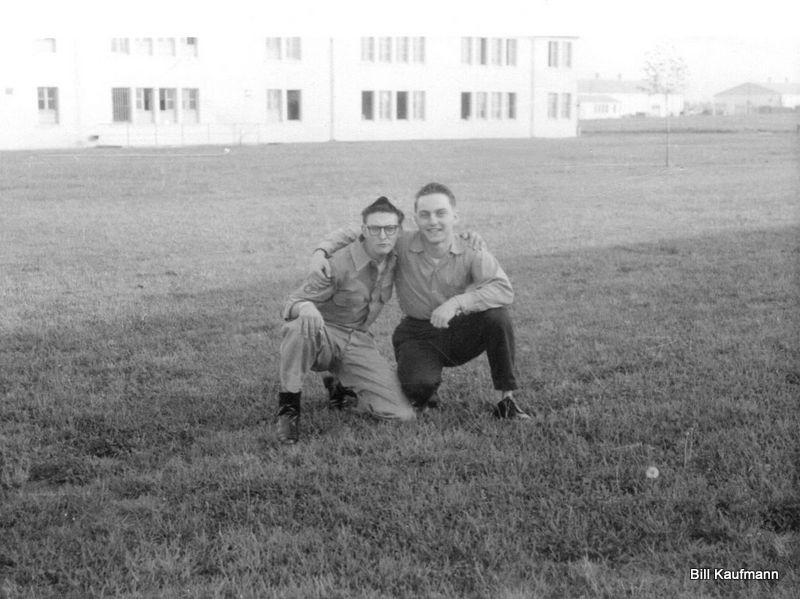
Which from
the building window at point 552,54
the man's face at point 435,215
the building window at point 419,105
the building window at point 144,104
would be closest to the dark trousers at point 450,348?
the man's face at point 435,215

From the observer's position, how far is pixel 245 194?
59.4ft

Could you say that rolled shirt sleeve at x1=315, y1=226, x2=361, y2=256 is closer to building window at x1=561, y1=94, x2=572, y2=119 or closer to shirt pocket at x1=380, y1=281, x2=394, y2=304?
shirt pocket at x1=380, y1=281, x2=394, y2=304

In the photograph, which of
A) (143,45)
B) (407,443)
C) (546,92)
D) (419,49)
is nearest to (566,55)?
(546,92)

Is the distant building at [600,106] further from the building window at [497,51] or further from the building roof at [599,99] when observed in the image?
the building window at [497,51]

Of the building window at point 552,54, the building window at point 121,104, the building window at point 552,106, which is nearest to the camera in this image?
the building window at point 121,104

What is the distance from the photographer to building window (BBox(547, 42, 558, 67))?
49.1 meters

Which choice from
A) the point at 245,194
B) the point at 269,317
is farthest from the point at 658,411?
the point at 245,194

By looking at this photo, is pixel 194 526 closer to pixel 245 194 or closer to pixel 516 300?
pixel 516 300

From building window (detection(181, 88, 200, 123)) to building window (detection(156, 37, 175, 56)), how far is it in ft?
4.91

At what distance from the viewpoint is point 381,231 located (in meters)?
5.24

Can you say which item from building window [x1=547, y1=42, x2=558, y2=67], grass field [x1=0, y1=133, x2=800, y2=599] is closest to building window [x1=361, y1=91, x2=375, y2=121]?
building window [x1=547, y1=42, x2=558, y2=67]

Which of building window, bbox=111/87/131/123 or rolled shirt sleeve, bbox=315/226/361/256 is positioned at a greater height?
building window, bbox=111/87/131/123

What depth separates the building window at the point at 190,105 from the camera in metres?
41.4

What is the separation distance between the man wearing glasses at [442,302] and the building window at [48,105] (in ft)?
118
